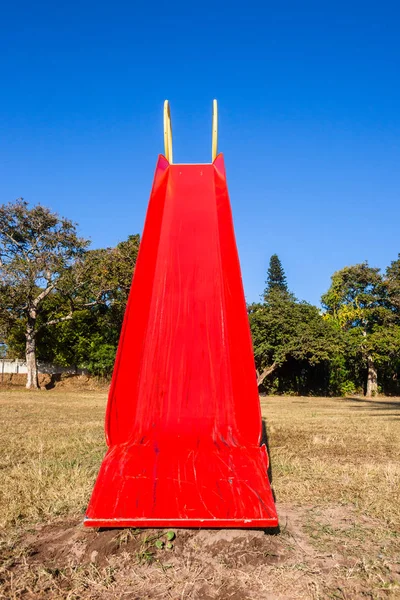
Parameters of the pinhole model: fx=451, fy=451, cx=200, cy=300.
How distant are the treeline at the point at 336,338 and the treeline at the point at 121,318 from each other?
6cm

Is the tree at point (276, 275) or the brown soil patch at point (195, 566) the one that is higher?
the tree at point (276, 275)

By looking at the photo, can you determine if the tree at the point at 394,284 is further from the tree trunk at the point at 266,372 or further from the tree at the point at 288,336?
the tree trunk at the point at 266,372

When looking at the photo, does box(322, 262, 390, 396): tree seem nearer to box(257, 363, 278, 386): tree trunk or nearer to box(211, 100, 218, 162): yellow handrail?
box(257, 363, 278, 386): tree trunk

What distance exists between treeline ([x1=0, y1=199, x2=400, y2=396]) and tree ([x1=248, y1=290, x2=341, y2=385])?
5 centimetres

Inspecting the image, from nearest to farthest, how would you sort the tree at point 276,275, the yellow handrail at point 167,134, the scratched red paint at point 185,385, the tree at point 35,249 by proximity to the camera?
the scratched red paint at point 185,385
the yellow handrail at point 167,134
the tree at point 35,249
the tree at point 276,275

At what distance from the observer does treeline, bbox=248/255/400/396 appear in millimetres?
23453

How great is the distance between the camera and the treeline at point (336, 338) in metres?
23.5

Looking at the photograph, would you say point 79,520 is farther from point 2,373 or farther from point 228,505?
point 2,373

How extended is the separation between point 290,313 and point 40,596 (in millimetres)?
22982

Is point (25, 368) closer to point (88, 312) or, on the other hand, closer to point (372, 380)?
point (88, 312)

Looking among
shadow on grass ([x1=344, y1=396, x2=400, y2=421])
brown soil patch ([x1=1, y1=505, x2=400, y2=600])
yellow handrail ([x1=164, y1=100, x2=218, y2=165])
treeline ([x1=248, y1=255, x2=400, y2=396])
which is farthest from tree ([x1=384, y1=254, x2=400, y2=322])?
brown soil patch ([x1=1, y1=505, x2=400, y2=600])

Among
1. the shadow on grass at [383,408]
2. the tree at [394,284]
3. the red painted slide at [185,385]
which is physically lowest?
the shadow on grass at [383,408]

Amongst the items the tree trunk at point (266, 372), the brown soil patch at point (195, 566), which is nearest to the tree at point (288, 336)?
the tree trunk at point (266, 372)

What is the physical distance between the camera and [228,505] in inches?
107
